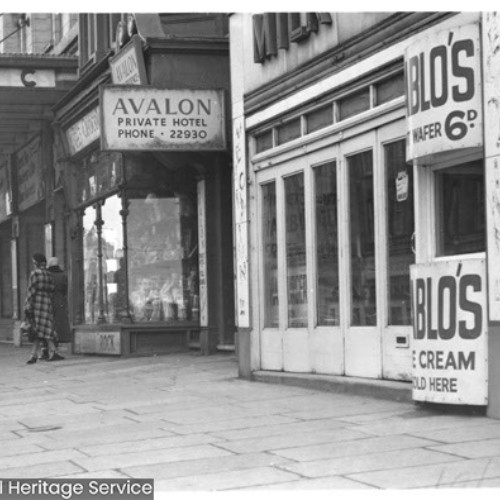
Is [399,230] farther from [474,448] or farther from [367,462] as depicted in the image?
[367,462]

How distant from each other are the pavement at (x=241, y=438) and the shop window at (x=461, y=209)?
129 centimetres

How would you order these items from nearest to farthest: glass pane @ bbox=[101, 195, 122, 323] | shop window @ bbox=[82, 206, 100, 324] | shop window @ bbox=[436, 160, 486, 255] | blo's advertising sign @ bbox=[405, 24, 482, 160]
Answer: blo's advertising sign @ bbox=[405, 24, 482, 160]
shop window @ bbox=[436, 160, 486, 255]
glass pane @ bbox=[101, 195, 122, 323]
shop window @ bbox=[82, 206, 100, 324]

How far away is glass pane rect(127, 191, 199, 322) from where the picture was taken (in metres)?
17.1

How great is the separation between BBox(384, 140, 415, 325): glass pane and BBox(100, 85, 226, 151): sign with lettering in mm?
5192

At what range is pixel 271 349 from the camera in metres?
12.2

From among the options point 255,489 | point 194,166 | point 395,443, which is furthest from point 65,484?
point 194,166

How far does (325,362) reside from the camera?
11.1 metres

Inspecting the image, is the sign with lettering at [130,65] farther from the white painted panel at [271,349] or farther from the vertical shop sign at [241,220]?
the white painted panel at [271,349]

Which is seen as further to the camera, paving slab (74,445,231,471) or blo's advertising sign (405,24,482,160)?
blo's advertising sign (405,24,482,160)

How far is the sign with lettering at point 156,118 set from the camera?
47.8 feet

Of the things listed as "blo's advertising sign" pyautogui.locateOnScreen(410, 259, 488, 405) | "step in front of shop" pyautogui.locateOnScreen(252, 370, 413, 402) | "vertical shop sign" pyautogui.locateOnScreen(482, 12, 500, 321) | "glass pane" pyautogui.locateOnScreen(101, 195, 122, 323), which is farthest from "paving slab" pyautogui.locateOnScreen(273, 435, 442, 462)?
"glass pane" pyautogui.locateOnScreen(101, 195, 122, 323)

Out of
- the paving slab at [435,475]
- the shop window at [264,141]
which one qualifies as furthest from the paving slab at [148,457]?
the shop window at [264,141]

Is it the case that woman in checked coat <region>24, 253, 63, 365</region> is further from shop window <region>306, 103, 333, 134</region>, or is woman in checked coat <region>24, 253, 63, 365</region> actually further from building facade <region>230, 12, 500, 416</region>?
shop window <region>306, 103, 333, 134</region>

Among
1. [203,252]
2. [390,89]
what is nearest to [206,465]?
[390,89]
